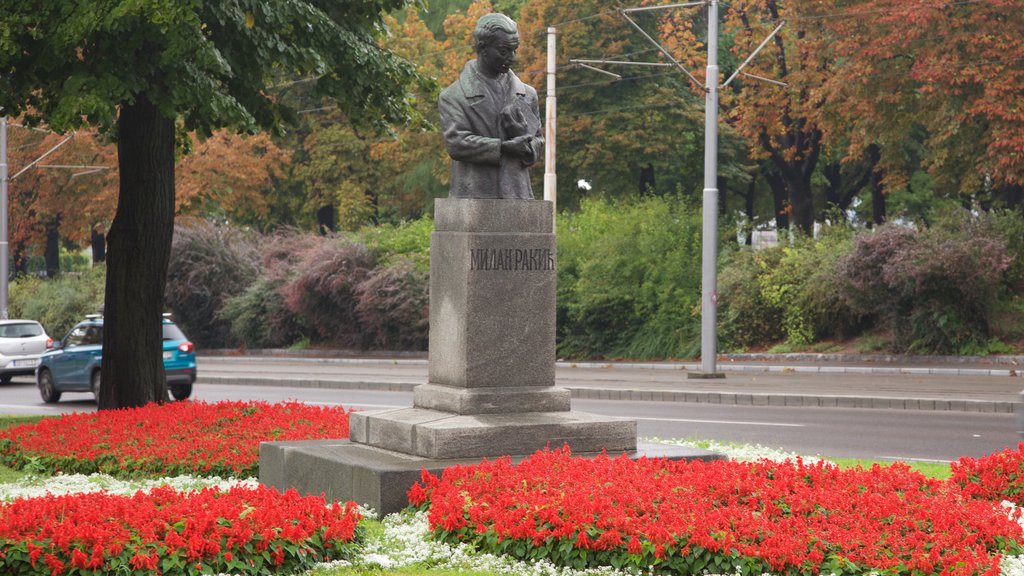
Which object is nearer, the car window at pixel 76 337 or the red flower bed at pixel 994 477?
the red flower bed at pixel 994 477

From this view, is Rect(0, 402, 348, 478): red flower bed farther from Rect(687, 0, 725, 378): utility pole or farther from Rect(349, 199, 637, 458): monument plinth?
Rect(687, 0, 725, 378): utility pole

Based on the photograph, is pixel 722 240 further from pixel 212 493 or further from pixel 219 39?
pixel 212 493

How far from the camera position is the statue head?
35.4ft

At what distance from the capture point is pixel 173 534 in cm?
720

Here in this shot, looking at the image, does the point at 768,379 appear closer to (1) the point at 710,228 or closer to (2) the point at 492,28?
(1) the point at 710,228

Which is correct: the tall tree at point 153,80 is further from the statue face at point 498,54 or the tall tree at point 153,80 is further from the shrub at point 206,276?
the shrub at point 206,276

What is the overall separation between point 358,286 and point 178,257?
9.41 m

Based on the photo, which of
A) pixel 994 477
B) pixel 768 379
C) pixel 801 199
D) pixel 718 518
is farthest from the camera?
pixel 801 199

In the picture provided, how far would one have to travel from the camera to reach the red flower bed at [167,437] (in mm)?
12188

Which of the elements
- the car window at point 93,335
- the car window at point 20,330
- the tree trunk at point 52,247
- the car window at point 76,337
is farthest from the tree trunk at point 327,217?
the car window at point 93,335

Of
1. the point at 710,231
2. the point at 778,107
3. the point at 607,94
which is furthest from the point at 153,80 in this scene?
the point at 778,107

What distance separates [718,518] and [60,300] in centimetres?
4503

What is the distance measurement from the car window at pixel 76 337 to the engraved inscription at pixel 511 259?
56.5ft

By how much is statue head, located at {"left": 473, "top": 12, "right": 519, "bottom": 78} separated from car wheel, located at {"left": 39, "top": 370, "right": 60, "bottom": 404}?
1726 centimetres
